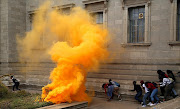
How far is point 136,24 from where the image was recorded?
14.5 m

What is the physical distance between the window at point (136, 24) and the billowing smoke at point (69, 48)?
1.76 metres

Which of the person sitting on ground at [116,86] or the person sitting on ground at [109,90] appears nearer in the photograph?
the person sitting on ground at [109,90]

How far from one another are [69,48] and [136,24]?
5.28 m

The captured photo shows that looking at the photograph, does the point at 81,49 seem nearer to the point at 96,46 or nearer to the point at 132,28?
the point at 96,46

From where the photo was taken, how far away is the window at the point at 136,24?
14211 millimetres

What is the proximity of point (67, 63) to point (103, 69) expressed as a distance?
4282mm

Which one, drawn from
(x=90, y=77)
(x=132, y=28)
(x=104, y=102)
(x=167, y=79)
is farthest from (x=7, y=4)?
(x=167, y=79)

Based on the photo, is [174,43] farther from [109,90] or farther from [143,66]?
[109,90]

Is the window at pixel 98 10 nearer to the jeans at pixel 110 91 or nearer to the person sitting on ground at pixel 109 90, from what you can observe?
the person sitting on ground at pixel 109 90

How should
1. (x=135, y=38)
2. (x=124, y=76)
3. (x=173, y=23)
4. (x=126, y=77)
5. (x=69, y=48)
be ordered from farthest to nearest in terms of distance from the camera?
(x=135, y=38), (x=124, y=76), (x=126, y=77), (x=173, y=23), (x=69, y=48)

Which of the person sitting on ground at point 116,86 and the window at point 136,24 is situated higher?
the window at point 136,24

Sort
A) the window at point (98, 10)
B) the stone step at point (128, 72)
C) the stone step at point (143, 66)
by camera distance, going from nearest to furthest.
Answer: the stone step at point (143, 66) < the stone step at point (128, 72) < the window at point (98, 10)

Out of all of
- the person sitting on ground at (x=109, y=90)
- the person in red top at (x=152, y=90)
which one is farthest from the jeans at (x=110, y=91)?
the person in red top at (x=152, y=90)

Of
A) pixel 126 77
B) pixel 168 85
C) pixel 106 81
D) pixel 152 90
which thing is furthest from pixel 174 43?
pixel 106 81
